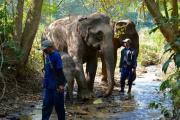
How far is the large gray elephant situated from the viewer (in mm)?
12195

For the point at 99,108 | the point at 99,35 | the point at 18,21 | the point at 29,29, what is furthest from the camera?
the point at 18,21

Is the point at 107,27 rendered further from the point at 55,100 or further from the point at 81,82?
the point at 55,100

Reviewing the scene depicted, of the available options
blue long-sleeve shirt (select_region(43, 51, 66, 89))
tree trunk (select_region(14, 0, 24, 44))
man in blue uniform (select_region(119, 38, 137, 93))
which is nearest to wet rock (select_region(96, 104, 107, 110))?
man in blue uniform (select_region(119, 38, 137, 93))

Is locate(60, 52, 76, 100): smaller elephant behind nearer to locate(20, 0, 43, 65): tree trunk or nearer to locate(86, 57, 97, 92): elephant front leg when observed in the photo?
locate(86, 57, 97, 92): elephant front leg

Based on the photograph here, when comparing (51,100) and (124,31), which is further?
(124,31)

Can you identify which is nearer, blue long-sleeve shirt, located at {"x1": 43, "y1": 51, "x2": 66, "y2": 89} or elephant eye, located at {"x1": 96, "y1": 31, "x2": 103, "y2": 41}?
blue long-sleeve shirt, located at {"x1": 43, "y1": 51, "x2": 66, "y2": 89}

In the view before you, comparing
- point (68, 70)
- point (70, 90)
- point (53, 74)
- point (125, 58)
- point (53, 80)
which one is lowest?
point (70, 90)

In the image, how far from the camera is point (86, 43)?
12656mm

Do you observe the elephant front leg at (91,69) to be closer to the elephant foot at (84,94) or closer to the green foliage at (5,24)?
the elephant foot at (84,94)

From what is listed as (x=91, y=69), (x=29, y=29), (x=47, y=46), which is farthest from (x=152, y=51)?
(x=47, y=46)

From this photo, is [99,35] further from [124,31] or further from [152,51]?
[152,51]

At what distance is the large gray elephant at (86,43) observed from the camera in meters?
12.2

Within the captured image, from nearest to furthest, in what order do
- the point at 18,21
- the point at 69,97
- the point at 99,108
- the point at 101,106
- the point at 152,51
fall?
the point at 99,108, the point at 101,106, the point at 69,97, the point at 18,21, the point at 152,51

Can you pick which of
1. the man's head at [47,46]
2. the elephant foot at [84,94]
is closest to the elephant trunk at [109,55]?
the elephant foot at [84,94]
